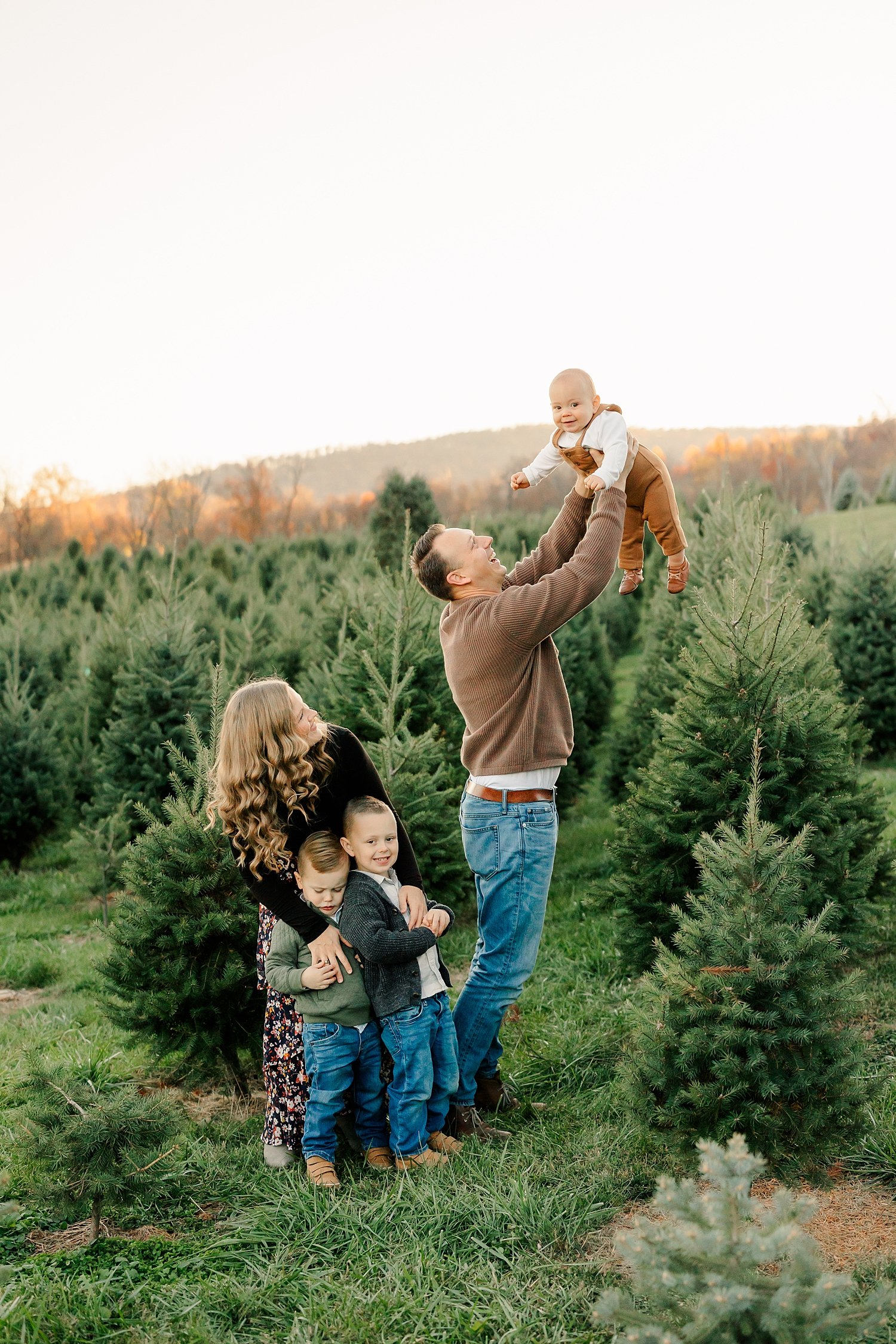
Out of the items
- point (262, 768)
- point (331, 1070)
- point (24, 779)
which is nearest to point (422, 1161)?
point (331, 1070)

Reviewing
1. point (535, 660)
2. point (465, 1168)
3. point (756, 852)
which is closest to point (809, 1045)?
point (756, 852)

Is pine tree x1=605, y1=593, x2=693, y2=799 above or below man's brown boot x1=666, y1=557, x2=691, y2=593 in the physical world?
below

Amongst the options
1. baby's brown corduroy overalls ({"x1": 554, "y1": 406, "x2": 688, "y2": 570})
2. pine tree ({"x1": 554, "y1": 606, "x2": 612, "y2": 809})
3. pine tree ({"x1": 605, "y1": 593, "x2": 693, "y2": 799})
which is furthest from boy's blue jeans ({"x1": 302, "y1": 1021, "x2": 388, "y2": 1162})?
pine tree ({"x1": 554, "y1": 606, "x2": 612, "y2": 809})

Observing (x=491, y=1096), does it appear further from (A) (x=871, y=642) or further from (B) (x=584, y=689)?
(A) (x=871, y=642)

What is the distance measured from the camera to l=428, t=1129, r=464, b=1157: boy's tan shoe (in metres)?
3.96

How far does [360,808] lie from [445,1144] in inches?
54.2

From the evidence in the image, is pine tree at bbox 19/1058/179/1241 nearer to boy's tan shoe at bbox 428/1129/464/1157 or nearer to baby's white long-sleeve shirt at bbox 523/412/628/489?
boy's tan shoe at bbox 428/1129/464/1157

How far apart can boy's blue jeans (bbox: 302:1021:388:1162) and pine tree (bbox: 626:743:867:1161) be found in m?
1.01

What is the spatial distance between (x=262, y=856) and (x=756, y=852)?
1810 millimetres

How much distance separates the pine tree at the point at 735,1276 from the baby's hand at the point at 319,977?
1.76 meters

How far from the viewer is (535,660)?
13.0 ft

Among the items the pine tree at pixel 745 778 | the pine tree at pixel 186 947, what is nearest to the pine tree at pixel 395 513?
Answer: the pine tree at pixel 745 778

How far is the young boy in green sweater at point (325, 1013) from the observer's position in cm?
388

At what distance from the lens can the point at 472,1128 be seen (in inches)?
165
